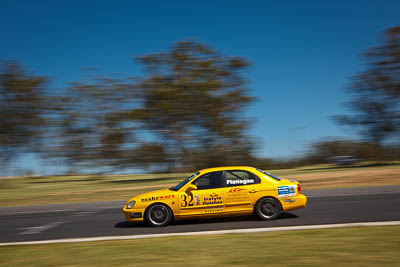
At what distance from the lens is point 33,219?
484 inches

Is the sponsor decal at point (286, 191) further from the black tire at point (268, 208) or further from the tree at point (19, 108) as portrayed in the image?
the tree at point (19, 108)

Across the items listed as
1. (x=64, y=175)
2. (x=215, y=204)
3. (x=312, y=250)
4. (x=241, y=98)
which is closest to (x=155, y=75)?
(x=241, y=98)

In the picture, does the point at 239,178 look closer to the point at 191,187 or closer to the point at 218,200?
the point at 218,200

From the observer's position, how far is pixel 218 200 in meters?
8.95

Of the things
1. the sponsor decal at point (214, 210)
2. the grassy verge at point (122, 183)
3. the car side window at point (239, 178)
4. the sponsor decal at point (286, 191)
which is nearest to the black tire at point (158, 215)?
the sponsor decal at point (214, 210)

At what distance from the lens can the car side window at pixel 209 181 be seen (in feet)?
29.7

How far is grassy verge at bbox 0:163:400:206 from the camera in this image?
1953 cm

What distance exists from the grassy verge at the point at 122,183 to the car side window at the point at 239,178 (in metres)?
9.80

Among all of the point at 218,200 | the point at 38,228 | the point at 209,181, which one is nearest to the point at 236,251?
the point at 218,200

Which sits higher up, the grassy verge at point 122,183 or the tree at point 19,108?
the tree at point 19,108

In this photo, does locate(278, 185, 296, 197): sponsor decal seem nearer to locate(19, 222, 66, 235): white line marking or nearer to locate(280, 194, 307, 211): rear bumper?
locate(280, 194, 307, 211): rear bumper

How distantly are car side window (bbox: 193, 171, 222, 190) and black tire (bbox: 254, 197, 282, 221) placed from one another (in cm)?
113

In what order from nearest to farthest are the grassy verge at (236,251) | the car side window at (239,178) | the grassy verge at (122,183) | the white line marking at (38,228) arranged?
the grassy verge at (236,251), the car side window at (239,178), the white line marking at (38,228), the grassy verge at (122,183)

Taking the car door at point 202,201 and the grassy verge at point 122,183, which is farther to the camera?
the grassy verge at point 122,183
